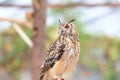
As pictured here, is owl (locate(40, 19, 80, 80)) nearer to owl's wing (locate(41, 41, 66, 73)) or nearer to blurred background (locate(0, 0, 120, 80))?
owl's wing (locate(41, 41, 66, 73))

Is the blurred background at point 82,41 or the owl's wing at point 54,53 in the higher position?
the blurred background at point 82,41

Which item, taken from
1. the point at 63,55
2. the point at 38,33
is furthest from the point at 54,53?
the point at 38,33

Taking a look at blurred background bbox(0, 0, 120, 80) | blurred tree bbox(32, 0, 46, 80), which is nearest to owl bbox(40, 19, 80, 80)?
blurred tree bbox(32, 0, 46, 80)

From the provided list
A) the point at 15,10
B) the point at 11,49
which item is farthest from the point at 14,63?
the point at 15,10

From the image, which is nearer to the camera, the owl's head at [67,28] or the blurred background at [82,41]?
the owl's head at [67,28]

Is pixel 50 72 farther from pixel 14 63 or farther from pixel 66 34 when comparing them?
pixel 14 63

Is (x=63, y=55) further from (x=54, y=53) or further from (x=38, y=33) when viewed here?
(x=38, y=33)

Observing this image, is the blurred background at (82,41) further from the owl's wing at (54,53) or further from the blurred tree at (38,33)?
the owl's wing at (54,53)

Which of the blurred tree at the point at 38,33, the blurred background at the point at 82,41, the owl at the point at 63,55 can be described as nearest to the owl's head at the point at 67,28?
the owl at the point at 63,55

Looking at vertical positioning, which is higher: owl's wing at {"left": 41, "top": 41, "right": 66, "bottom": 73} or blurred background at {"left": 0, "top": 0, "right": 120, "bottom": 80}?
blurred background at {"left": 0, "top": 0, "right": 120, "bottom": 80}
